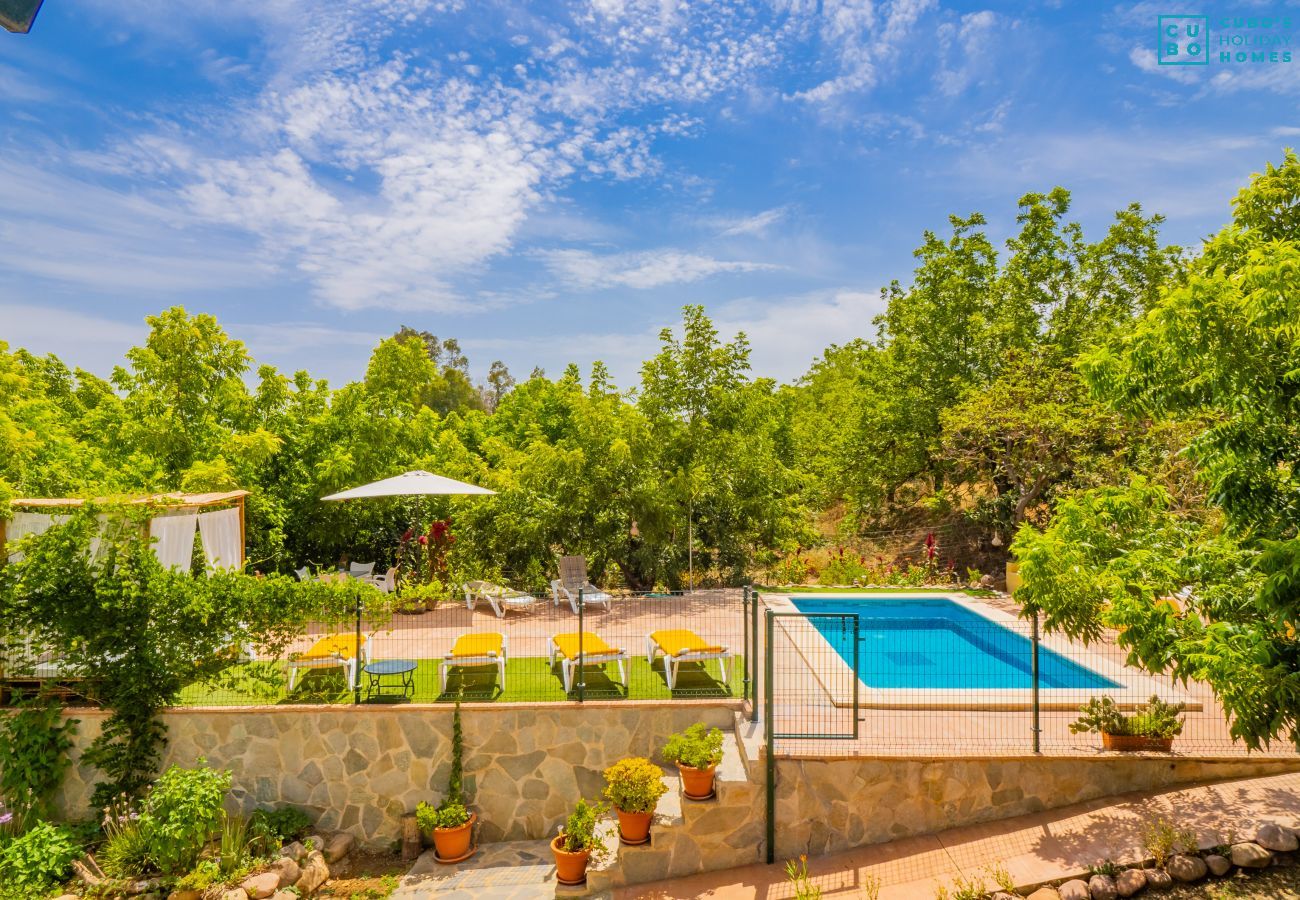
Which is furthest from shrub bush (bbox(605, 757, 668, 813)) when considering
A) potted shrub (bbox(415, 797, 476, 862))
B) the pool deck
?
potted shrub (bbox(415, 797, 476, 862))

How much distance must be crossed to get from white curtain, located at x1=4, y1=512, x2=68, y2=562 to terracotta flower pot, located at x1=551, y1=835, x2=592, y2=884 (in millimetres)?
7345

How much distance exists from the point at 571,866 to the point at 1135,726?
611 centimetres

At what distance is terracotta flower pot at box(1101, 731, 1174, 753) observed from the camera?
297 inches

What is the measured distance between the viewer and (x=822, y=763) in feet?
25.0

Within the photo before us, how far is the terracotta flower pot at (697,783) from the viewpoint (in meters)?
7.73

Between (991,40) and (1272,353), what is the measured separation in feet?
30.0

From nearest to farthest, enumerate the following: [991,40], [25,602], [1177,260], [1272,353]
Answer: [1272,353], [25,602], [991,40], [1177,260]

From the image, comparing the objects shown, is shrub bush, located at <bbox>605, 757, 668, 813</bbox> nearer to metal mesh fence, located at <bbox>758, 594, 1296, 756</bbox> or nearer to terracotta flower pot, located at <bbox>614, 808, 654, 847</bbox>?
terracotta flower pot, located at <bbox>614, 808, 654, 847</bbox>

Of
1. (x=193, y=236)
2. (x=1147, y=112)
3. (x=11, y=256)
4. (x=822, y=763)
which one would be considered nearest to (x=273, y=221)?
(x=193, y=236)

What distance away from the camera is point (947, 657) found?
33.4 ft

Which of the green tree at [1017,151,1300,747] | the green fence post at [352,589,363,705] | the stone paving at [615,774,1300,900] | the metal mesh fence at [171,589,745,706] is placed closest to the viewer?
the green tree at [1017,151,1300,747]

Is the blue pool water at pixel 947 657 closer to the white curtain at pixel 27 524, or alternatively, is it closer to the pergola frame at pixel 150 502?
the pergola frame at pixel 150 502

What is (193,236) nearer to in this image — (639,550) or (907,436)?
(639,550)

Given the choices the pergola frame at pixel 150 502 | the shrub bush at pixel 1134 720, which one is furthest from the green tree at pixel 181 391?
the shrub bush at pixel 1134 720
